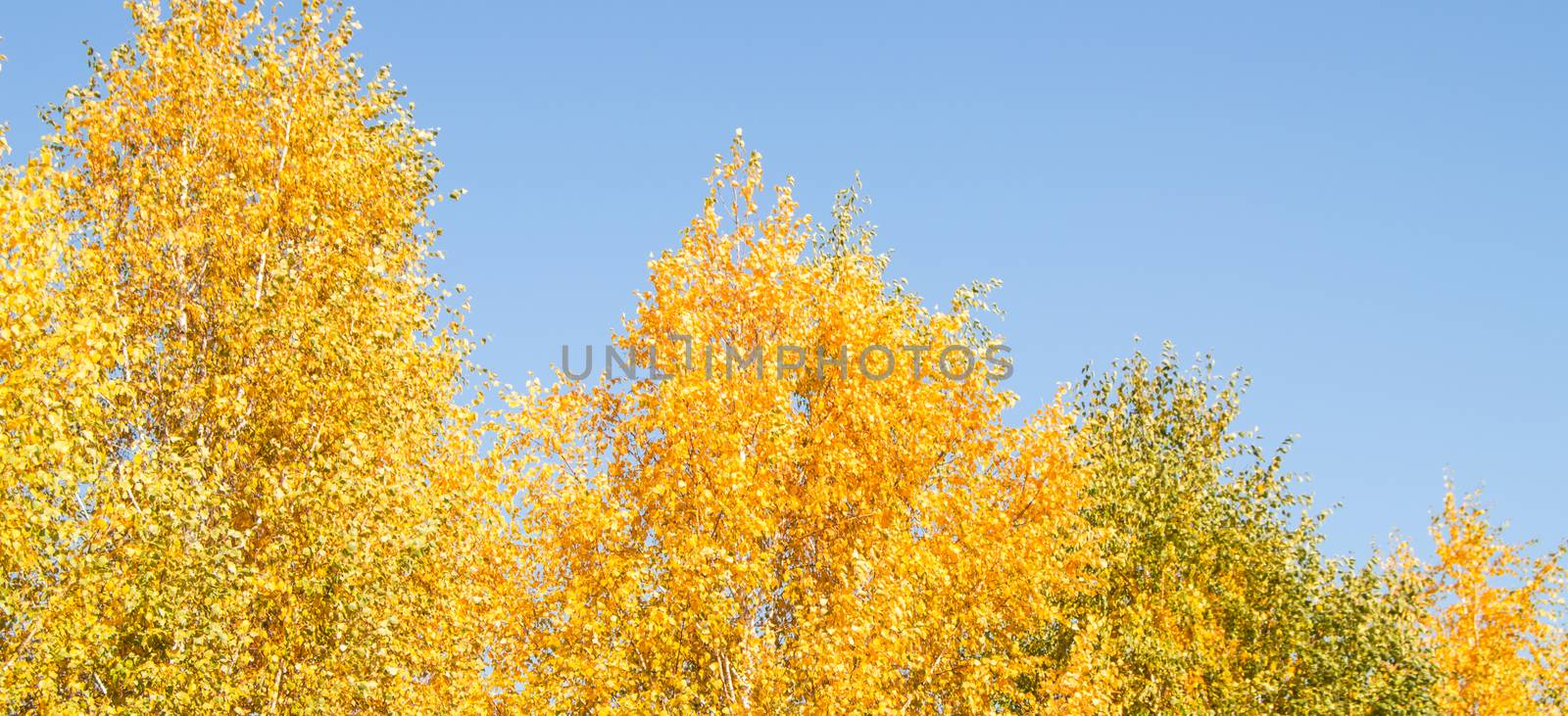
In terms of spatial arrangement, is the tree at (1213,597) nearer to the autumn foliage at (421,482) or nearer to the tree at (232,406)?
the autumn foliage at (421,482)

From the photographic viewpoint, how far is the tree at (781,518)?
18.4 metres

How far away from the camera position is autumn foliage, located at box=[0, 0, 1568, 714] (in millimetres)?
16438

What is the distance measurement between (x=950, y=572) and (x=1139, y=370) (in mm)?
14673

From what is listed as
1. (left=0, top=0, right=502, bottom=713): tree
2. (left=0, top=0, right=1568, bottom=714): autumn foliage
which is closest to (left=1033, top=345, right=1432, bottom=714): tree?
(left=0, top=0, right=1568, bottom=714): autumn foliage

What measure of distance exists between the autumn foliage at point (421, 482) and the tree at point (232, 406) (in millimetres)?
71

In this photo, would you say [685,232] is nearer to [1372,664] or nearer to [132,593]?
[132,593]

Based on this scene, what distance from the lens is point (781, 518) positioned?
21312 millimetres

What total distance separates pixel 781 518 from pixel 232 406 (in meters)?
9.14

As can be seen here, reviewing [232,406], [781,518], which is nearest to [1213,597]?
[781,518]

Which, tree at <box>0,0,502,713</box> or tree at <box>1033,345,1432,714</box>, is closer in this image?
A: tree at <box>0,0,502,713</box>

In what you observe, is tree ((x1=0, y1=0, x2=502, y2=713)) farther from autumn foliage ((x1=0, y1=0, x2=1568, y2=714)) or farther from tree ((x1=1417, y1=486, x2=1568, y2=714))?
tree ((x1=1417, y1=486, x2=1568, y2=714))

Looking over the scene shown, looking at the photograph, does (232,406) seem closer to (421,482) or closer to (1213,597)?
(421,482)

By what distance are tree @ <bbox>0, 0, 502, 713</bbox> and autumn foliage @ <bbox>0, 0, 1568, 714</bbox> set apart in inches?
2.8

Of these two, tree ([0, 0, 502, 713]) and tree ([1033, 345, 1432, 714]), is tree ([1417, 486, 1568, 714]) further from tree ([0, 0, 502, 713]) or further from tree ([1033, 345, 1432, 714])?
tree ([0, 0, 502, 713])
